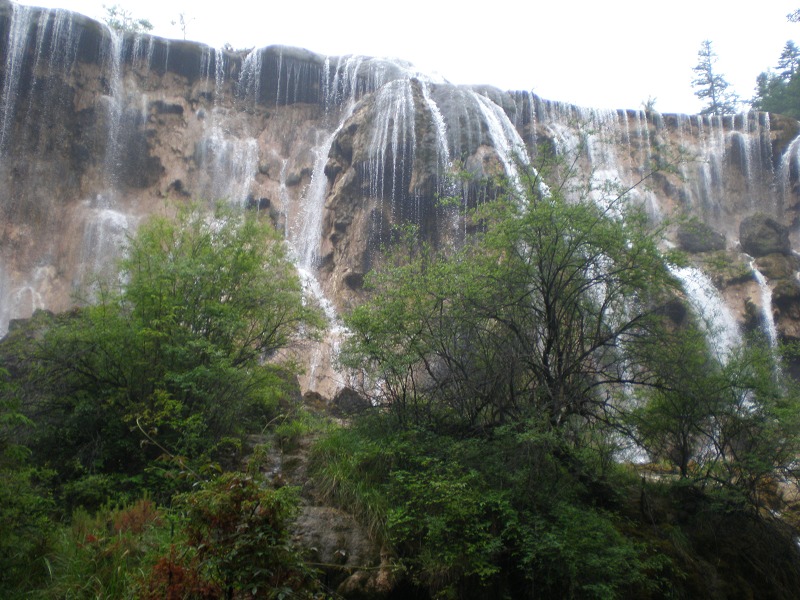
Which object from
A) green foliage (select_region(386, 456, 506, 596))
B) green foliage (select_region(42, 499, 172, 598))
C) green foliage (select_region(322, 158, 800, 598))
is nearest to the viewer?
green foliage (select_region(42, 499, 172, 598))

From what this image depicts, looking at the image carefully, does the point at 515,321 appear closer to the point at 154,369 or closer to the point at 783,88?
the point at 154,369

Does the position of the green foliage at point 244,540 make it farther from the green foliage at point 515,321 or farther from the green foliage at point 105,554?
the green foliage at point 515,321

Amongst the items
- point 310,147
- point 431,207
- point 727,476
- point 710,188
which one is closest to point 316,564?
point 727,476

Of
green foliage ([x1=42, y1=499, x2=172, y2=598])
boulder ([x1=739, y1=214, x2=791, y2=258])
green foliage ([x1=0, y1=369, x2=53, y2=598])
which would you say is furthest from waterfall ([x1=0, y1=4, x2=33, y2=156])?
boulder ([x1=739, y1=214, x2=791, y2=258])

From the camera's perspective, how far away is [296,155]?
30.0m

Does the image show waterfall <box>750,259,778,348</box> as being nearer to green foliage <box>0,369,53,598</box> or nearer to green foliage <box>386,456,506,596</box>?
green foliage <box>386,456,506,596</box>

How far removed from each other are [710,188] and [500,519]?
3022 cm

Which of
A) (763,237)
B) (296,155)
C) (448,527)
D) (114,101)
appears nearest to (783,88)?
(763,237)

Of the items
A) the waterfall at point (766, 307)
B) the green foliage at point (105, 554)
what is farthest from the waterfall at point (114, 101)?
the waterfall at point (766, 307)

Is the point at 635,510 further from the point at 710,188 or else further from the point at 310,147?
the point at 710,188

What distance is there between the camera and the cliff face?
24531mm

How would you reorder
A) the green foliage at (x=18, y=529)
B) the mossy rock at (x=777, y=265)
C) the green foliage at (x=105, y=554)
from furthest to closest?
the mossy rock at (x=777, y=265) < the green foliage at (x=105, y=554) < the green foliage at (x=18, y=529)

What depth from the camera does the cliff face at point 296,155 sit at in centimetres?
2453

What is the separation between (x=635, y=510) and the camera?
9.62m
